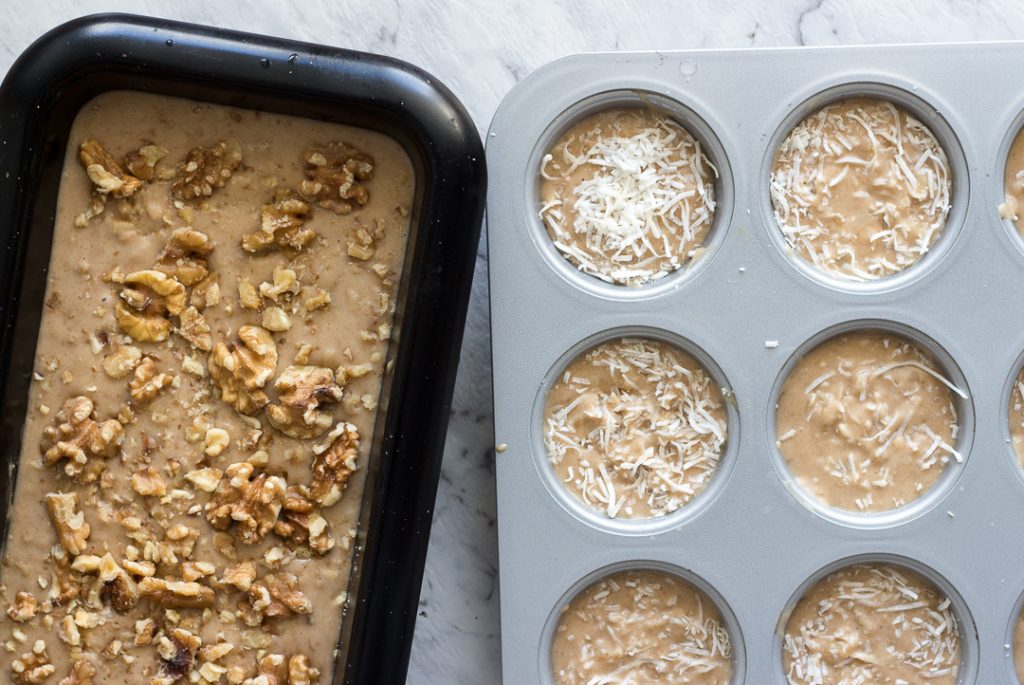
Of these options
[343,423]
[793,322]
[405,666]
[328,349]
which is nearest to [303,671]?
[405,666]

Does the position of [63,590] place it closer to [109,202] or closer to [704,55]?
[109,202]

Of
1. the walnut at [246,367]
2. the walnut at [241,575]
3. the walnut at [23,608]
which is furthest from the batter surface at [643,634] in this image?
the walnut at [23,608]

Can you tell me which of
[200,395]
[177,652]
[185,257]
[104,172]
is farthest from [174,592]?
[104,172]

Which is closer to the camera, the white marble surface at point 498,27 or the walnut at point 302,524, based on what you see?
the walnut at point 302,524

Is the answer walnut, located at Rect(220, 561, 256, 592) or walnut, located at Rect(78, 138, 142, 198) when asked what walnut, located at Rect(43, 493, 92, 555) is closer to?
walnut, located at Rect(220, 561, 256, 592)

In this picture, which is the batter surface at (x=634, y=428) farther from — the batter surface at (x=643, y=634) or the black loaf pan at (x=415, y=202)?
the black loaf pan at (x=415, y=202)

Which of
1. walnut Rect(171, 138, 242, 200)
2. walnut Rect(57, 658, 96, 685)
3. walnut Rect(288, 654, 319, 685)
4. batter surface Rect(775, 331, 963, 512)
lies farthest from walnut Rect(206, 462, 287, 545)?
batter surface Rect(775, 331, 963, 512)

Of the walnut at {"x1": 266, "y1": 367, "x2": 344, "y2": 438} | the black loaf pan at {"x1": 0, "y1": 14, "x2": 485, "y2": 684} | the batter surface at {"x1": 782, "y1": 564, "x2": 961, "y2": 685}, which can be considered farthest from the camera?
the batter surface at {"x1": 782, "y1": 564, "x2": 961, "y2": 685}
